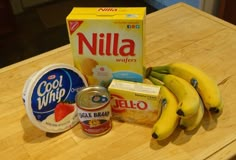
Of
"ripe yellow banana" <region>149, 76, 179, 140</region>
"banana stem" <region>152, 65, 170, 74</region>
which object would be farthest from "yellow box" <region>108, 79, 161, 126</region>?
"banana stem" <region>152, 65, 170, 74</region>

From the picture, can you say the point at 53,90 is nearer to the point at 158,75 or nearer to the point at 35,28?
the point at 158,75

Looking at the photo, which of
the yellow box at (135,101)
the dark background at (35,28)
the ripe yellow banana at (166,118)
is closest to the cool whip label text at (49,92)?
the yellow box at (135,101)

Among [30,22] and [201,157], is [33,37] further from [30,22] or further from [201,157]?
[201,157]

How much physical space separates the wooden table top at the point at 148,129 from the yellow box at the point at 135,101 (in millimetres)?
24

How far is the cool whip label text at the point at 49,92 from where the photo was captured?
72cm

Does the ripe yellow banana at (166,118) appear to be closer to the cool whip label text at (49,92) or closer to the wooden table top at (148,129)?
the wooden table top at (148,129)

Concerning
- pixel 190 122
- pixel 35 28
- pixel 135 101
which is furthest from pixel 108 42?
pixel 35 28

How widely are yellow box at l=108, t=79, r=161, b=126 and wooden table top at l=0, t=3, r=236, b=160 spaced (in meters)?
0.02

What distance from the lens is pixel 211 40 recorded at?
103 centimetres

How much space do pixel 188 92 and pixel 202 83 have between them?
66mm

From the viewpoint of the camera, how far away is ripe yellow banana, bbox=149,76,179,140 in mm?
682

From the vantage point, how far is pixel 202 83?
0.78 m

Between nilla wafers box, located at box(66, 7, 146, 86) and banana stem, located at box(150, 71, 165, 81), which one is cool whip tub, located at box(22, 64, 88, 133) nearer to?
nilla wafers box, located at box(66, 7, 146, 86)

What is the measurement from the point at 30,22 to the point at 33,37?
0.27m
